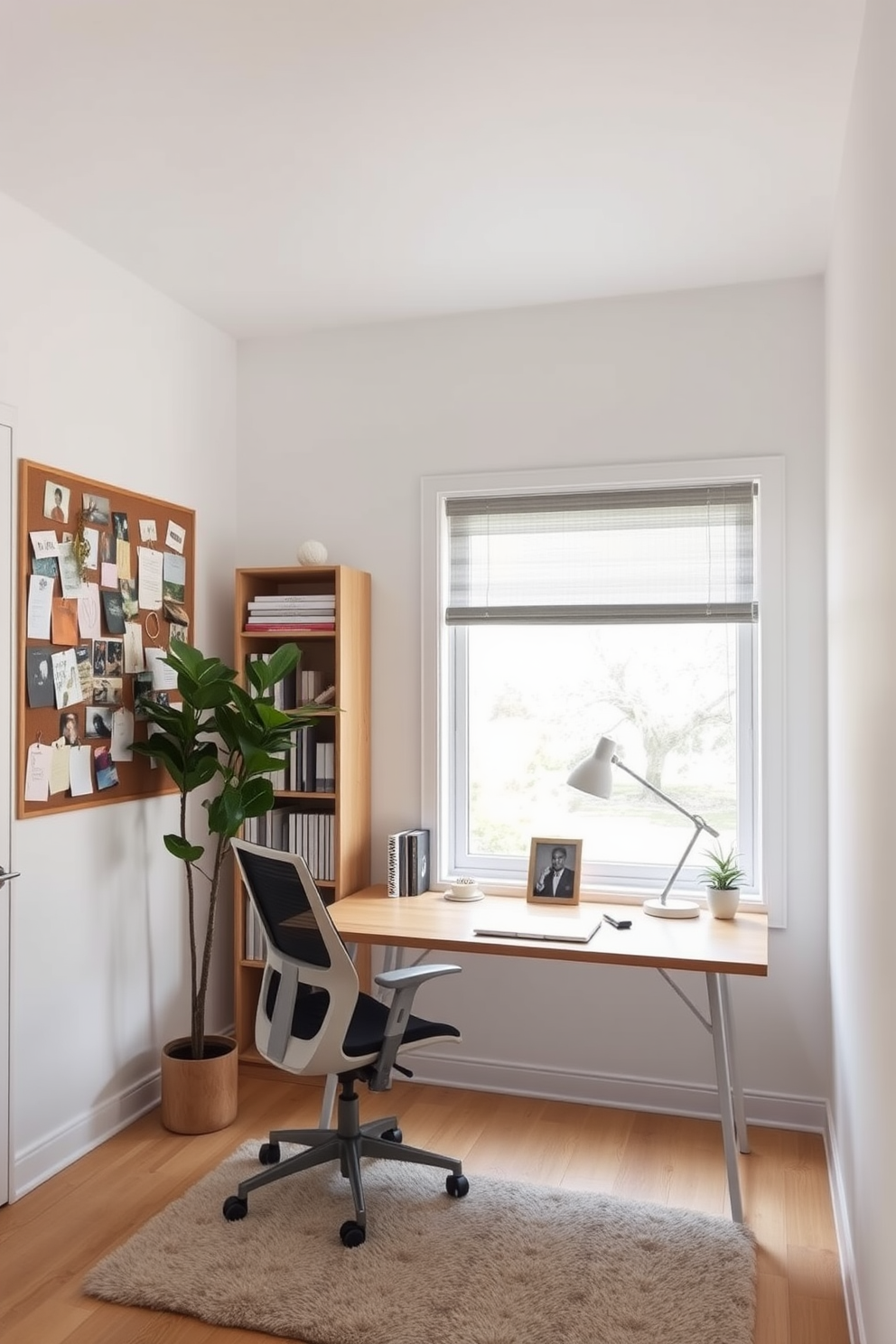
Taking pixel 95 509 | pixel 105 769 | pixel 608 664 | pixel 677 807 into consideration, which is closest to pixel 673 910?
pixel 677 807

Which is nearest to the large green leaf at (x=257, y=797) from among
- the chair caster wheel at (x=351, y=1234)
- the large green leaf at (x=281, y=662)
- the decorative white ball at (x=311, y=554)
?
the large green leaf at (x=281, y=662)

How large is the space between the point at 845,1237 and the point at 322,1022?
56.1 inches

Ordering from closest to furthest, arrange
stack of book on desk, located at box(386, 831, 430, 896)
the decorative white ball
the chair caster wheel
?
the chair caster wheel → stack of book on desk, located at box(386, 831, 430, 896) → the decorative white ball

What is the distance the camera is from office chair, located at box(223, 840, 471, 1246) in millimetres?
2674

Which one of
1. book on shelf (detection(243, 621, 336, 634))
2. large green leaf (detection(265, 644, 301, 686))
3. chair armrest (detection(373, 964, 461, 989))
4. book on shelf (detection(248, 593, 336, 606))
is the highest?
book on shelf (detection(248, 593, 336, 606))

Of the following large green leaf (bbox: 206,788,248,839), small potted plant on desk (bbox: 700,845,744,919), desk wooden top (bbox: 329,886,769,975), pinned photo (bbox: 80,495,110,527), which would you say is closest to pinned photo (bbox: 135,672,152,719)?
large green leaf (bbox: 206,788,248,839)

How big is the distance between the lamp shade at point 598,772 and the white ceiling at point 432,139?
1569 mm

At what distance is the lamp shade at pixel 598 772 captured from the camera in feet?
11.0

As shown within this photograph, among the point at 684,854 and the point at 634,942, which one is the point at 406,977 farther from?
the point at 684,854

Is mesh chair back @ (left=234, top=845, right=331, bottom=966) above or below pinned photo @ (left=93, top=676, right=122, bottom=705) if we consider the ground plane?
below

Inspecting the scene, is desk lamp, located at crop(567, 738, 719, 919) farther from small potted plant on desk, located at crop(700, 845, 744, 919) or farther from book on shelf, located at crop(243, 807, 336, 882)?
book on shelf, located at crop(243, 807, 336, 882)

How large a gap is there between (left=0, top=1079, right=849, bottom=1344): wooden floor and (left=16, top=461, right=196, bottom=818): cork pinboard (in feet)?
3.59

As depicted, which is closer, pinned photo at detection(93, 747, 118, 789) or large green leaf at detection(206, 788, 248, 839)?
pinned photo at detection(93, 747, 118, 789)

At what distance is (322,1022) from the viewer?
9.00 ft
